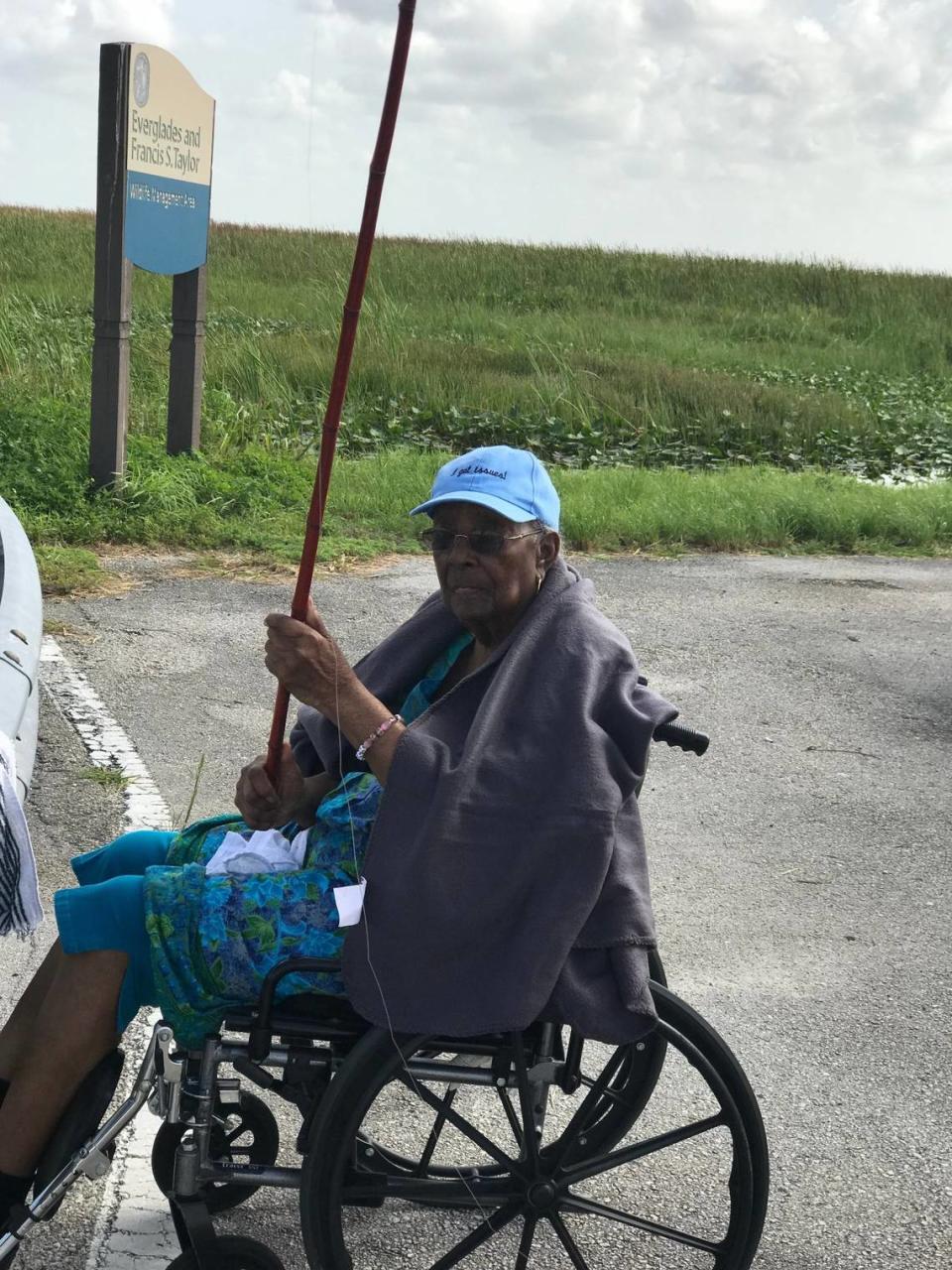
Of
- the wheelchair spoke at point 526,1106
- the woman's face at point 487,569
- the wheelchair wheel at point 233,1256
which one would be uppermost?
the woman's face at point 487,569

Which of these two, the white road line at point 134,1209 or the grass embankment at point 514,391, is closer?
the white road line at point 134,1209

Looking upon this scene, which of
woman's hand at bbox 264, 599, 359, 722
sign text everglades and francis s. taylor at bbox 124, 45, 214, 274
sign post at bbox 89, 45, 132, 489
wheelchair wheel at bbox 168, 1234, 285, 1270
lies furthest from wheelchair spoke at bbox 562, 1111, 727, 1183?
sign text everglades and francis s. taylor at bbox 124, 45, 214, 274

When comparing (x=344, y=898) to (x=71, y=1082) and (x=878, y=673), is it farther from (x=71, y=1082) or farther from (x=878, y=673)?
(x=878, y=673)

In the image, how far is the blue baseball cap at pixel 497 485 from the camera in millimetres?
2779

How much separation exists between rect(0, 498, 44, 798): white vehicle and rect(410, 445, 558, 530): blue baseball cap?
120 centimetres

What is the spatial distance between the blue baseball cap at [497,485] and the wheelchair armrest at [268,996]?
2.64ft

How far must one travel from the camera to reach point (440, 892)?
8.19 ft

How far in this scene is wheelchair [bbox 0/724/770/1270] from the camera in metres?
2.52

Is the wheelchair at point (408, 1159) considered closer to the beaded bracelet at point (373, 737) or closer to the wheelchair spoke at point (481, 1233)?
the wheelchair spoke at point (481, 1233)

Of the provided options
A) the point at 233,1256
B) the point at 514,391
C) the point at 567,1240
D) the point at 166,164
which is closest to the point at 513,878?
the point at 567,1240

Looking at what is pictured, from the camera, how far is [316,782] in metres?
2.99

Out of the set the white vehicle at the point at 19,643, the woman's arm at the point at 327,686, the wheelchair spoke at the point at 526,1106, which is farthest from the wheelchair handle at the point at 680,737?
the white vehicle at the point at 19,643

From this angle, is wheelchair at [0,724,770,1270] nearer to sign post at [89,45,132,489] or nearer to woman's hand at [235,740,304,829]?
woman's hand at [235,740,304,829]

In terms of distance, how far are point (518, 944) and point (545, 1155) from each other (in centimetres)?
50
